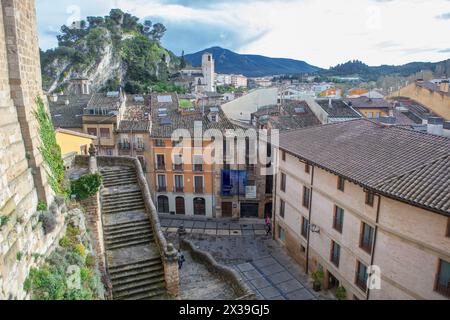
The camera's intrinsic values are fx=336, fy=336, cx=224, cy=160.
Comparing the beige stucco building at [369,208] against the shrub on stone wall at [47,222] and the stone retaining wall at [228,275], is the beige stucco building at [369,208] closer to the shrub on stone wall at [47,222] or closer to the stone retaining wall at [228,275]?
the stone retaining wall at [228,275]

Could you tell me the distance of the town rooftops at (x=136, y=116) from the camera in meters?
35.2

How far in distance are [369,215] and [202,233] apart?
18481 mm

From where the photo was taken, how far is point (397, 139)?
59.7 feet

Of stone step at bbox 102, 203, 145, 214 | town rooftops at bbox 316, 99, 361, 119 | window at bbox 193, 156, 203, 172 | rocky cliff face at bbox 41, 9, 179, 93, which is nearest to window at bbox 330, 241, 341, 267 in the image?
stone step at bbox 102, 203, 145, 214

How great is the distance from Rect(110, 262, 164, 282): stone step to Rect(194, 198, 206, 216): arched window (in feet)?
73.1

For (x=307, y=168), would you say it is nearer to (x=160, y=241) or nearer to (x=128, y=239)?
(x=160, y=241)

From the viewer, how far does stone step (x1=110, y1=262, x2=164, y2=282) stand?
42.4 ft

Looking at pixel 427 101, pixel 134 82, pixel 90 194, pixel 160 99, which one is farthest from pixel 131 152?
pixel 134 82

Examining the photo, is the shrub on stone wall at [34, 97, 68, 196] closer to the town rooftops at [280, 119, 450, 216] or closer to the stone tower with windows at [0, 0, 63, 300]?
the stone tower with windows at [0, 0, 63, 300]

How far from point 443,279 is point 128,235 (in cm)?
1282

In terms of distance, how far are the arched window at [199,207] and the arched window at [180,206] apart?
1309 mm

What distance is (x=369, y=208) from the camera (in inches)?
628

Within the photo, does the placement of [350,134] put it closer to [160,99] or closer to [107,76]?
[160,99]

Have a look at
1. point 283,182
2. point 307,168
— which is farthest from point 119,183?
point 283,182
